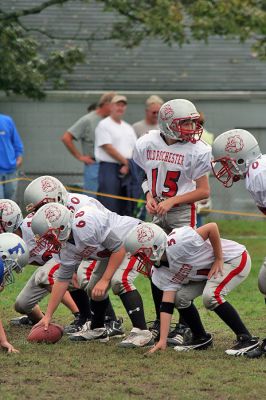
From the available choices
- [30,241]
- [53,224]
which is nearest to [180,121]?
[53,224]

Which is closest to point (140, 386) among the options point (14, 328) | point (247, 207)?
point (14, 328)

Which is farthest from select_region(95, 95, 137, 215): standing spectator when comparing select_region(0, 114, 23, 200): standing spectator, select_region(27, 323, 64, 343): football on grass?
select_region(27, 323, 64, 343): football on grass

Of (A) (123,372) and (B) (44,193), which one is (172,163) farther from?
(A) (123,372)

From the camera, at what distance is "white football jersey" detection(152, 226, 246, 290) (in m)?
8.09

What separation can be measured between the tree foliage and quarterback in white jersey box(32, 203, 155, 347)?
791cm

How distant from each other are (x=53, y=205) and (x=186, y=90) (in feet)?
41.1

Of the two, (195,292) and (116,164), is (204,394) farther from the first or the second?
(116,164)

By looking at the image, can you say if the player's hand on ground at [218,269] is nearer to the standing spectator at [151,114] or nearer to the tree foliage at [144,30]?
the standing spectator at [151,114]

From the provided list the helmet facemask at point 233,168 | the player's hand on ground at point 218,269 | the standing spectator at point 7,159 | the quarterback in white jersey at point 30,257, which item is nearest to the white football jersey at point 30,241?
the quarterback in white jersey at point 30,257

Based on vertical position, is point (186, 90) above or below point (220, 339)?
above

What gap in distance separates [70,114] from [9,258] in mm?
12007

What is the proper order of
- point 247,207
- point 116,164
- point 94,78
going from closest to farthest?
point 116,164
point 247,207
point 94,78

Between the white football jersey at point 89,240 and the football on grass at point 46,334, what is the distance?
0.40 meters

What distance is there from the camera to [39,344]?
841 cm
